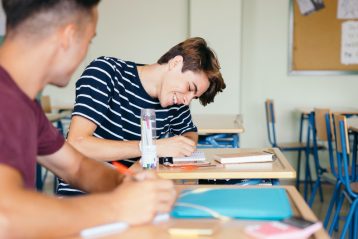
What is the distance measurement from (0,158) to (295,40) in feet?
14.9

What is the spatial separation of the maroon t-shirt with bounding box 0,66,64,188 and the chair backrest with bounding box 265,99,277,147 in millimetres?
3768

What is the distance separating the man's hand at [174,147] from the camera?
1.88 metres

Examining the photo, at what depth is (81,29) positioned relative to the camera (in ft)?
3.12

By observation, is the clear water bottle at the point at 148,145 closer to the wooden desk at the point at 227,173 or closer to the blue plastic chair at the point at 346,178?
the wooden desk at the point at 227,173

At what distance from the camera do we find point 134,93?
1.96m

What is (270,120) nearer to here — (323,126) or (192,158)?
(323,126)

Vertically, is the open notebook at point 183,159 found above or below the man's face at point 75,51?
below

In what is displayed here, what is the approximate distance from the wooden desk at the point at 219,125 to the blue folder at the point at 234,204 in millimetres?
1750

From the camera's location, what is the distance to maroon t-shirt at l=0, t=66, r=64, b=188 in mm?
801

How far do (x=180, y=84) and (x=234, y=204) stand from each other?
2.94ft

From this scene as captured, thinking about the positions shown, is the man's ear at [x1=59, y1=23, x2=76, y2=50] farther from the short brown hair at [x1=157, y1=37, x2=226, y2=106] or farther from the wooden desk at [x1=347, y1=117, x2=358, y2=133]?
the wooden desk at [x1=347, y1=117, x2=358, y2=133]

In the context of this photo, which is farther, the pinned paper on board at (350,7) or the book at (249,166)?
the pinned paper on board at (350,7)

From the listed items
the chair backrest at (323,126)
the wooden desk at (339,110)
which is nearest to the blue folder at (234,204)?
the chair backrest at (323,126)

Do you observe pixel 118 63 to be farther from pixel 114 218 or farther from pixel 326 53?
pixel 326 53
